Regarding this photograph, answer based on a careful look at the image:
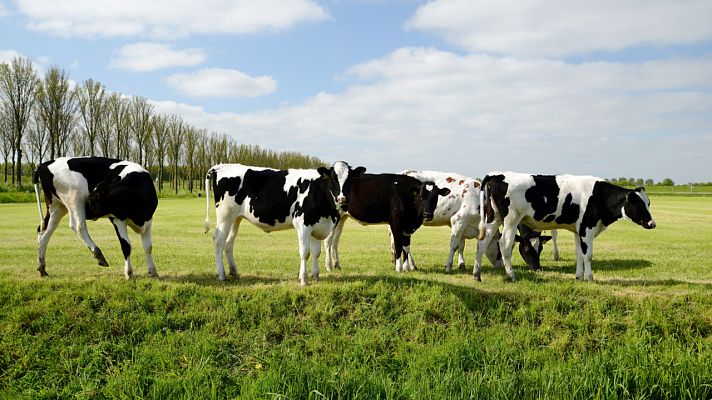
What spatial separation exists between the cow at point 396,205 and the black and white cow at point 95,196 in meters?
4.81

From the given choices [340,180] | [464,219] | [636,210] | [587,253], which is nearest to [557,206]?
[587,253]

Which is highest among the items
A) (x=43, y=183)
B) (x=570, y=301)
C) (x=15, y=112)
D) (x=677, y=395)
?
(x=15, y=112)

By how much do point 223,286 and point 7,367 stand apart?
366 cm

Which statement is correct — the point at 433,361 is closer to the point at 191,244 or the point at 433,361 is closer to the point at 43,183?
the point at 43,183

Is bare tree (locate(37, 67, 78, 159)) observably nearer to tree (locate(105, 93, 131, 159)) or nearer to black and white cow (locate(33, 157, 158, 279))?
tree (locate(105, 93, 131, 159))

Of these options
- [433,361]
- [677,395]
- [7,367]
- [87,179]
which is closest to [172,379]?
[7,367]

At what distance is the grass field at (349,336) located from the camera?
293 inches

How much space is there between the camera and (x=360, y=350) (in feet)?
28.4

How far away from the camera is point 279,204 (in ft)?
35.7

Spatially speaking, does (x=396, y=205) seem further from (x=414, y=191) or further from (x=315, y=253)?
(x=315, y=253)

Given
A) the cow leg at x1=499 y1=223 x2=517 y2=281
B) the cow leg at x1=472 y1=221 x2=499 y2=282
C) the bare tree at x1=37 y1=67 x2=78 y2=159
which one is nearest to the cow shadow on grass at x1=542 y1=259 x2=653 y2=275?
the cow leg at x1=499 y1=223 x2=517 y2=281

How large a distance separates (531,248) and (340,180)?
280 inches

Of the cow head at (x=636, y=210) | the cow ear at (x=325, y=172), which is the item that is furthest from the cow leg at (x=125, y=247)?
the cow head at (x=636, y=210)

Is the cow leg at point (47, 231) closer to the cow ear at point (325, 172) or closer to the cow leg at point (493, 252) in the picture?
the cow ear at point (325, 172)
